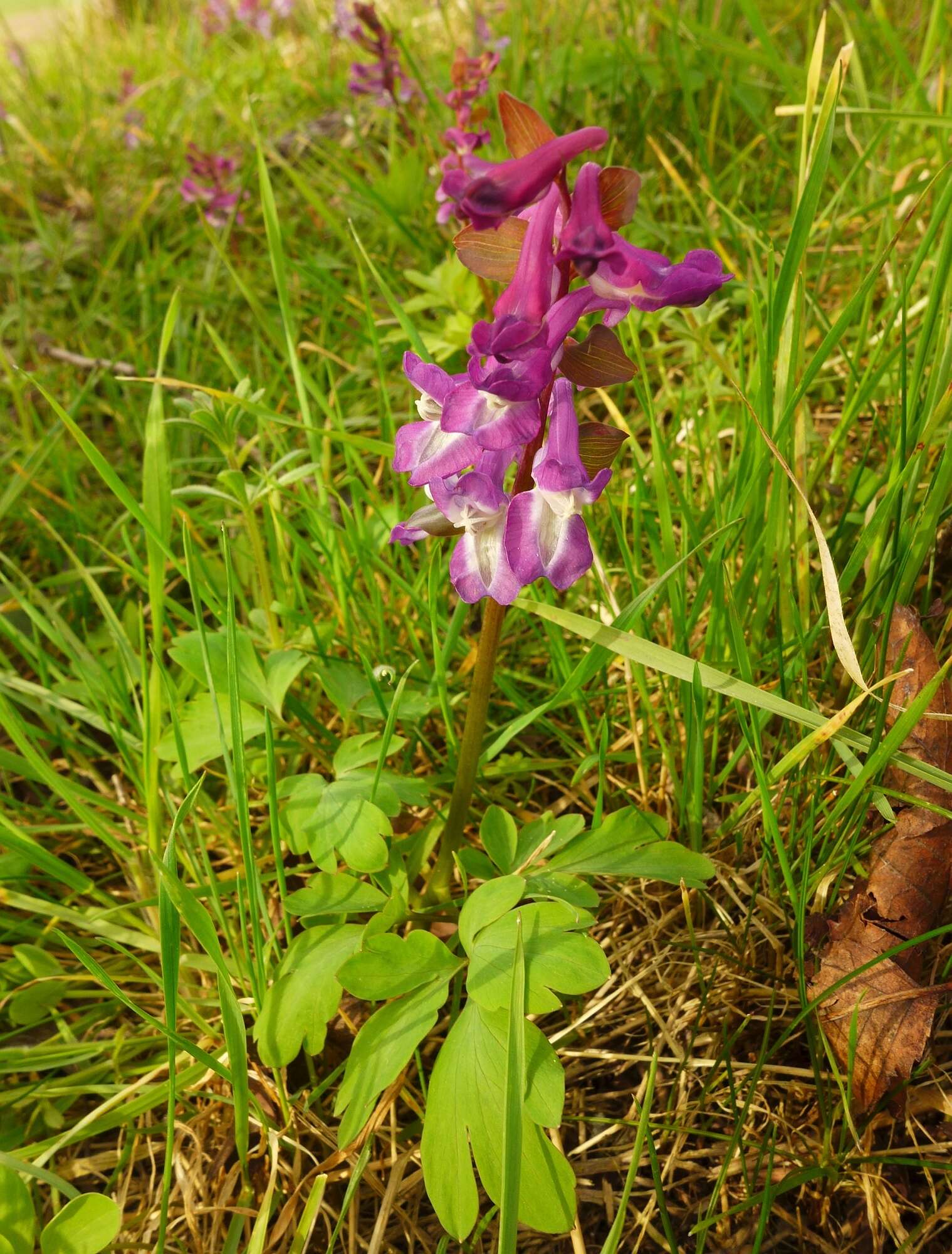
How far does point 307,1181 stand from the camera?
4.48 ft

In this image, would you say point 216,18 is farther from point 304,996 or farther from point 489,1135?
point 489,1135

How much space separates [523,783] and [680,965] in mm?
465

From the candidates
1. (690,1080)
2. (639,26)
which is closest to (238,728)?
(690,1080)

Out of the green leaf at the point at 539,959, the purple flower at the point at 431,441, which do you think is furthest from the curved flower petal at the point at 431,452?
the green leaf at the point at 539,959

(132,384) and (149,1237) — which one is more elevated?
(132,384)

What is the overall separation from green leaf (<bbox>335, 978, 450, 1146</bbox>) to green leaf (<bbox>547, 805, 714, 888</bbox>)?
0.88ft

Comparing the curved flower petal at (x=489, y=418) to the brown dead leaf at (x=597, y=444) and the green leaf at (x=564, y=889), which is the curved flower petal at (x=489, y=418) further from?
the green leaf at (x=564, y=889)

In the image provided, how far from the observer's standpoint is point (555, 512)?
1.21 m

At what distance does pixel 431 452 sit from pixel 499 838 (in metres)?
0.61

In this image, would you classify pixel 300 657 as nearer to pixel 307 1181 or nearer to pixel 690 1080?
pixel 307 1181

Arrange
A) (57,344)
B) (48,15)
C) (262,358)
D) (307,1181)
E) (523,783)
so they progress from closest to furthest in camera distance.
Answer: (307,1181) → (523,783) → (262,358) → (57,344) → (48,15)

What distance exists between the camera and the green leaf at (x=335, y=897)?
139 centimetres

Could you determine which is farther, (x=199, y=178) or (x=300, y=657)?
(x=199, y=178)

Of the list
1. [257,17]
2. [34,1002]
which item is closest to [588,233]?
[34,1002]
